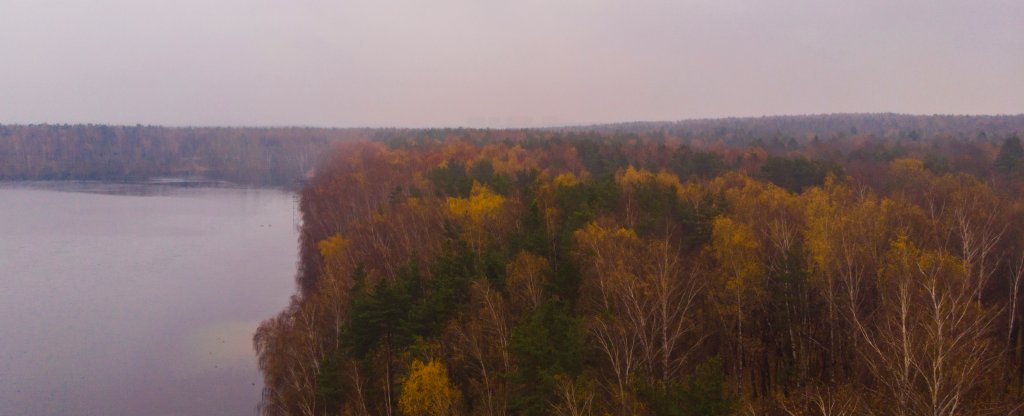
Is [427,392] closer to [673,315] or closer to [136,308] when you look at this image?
[673,315]

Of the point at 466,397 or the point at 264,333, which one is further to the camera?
the point at 264,333

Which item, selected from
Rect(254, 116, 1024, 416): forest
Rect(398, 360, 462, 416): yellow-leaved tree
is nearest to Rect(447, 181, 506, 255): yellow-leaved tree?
Rect(254, 116, 1024, 416): forest

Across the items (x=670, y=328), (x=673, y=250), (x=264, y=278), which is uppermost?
(x=673, y=250)

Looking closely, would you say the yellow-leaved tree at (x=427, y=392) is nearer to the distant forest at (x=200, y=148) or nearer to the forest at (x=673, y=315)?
the forest at (x=673, y=315)

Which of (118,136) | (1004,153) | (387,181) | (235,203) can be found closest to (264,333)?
(387,181)

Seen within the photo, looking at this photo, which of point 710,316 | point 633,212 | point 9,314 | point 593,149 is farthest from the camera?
→ point 593,149

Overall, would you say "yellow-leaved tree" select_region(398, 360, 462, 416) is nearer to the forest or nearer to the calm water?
the forest

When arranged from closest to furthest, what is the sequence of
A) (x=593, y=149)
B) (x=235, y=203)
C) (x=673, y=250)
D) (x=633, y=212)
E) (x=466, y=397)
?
(x=466, y=397), (x=673, y=250), (x=633, y=212), (x=593, y=149), (x=235, y=203)

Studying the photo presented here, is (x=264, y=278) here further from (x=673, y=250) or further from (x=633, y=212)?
(x=673, y=250)
